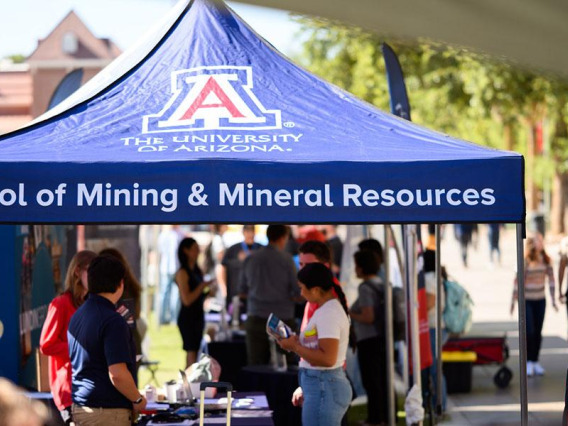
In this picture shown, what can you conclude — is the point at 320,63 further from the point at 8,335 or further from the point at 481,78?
the point at 8,335

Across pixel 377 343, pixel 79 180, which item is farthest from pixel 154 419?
pixel 377 343

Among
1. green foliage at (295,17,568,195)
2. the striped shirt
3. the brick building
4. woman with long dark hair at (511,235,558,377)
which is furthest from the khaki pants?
green foliage at (295,17,568,195)

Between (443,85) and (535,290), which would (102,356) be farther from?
(443,85)

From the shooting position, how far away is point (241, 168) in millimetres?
4895

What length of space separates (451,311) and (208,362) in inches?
185

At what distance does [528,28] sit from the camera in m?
0.92

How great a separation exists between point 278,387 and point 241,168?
153 inches

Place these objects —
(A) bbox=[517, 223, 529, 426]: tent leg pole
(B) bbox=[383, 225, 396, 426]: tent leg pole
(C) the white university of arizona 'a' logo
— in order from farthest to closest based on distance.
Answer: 1. (B) bbox=[383, 225, 396, 426]: tent leg pole
2. (C) the white university of arizona 'a' logo
3. (A) bbox=[517, 223, 529, 426]: tent leg pole

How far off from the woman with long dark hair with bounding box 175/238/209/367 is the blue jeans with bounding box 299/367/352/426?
4.94 meters

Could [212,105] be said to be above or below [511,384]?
above

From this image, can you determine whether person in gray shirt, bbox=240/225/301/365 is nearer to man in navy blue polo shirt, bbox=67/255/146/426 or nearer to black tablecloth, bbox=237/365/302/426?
black tablecloth, bbox=237/365/302/426

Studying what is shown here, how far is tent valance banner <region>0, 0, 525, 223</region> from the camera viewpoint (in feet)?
15.9

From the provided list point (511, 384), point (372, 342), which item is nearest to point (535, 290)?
point (511, 384)

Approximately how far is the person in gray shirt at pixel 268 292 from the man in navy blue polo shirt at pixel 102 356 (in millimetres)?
4780
